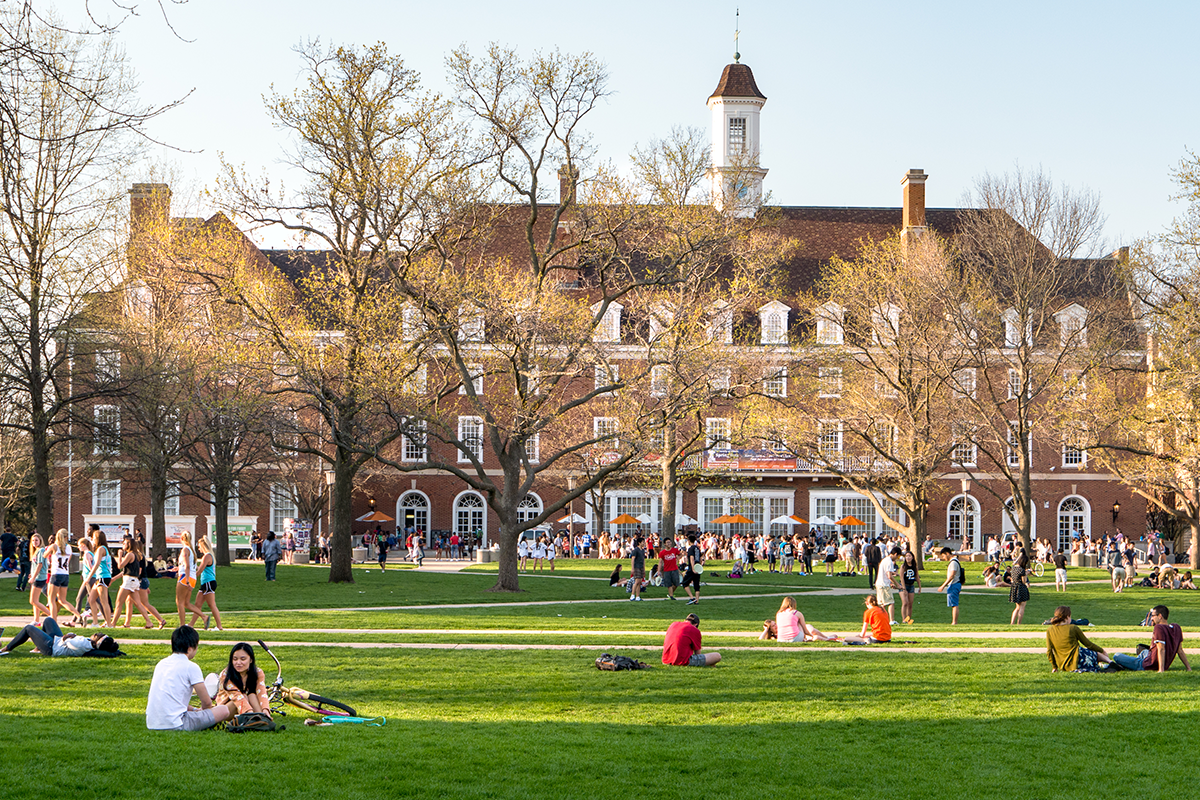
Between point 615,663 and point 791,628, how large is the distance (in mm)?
4622

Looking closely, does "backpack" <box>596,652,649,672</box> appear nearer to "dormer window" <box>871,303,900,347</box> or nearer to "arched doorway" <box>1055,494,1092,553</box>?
"dormer window" <box>871,303,900,347</box>

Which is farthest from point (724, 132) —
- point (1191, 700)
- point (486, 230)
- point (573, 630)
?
point (1191, 700)

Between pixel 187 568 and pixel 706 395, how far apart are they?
1338 centimetres

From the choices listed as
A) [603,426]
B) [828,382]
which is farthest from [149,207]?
[828,382]

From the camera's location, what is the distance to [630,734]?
10.5 meters

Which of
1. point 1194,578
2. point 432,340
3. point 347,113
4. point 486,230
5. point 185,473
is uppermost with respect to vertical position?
point 347,113

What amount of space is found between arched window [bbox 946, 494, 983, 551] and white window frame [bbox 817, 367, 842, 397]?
17.9 meters

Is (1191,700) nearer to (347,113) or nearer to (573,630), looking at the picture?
(573,630)

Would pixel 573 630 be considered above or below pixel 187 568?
below

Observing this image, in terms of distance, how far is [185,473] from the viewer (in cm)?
4909

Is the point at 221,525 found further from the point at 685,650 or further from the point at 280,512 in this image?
the point at 685,650

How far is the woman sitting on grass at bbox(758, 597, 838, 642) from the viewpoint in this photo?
1812cm

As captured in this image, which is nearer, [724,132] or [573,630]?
[573,630]

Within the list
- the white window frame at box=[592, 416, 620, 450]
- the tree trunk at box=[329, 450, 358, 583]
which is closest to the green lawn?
→ the tree trunk at box=[329, 450, 358, 583]
